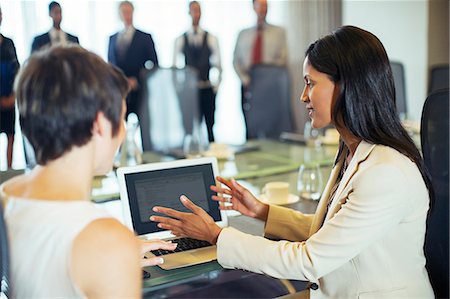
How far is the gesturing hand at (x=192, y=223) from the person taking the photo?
4.99 ft

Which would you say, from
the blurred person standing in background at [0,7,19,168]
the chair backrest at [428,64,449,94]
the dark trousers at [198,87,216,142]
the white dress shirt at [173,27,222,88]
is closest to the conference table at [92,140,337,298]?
the blurred person standing in background at [0,7,19,168]

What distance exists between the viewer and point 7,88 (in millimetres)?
3348

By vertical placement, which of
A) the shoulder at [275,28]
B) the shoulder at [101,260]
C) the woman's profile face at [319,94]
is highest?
the shoulder at [275,28]

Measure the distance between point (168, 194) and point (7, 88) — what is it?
2.07m

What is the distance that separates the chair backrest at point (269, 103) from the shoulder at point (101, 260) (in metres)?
2.95

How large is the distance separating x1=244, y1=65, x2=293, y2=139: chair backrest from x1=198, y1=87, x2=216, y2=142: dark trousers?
4.68 ft

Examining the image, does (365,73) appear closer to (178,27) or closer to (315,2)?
(178,27)

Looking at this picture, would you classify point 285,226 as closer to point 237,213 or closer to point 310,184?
point 237,213

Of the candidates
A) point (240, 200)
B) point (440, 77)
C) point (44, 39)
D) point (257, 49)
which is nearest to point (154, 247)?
point (240, 200)

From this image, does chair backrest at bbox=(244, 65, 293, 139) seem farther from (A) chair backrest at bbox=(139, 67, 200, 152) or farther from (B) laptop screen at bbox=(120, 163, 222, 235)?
(B) laptop screen at bbox=(120, 163, 222, 235)

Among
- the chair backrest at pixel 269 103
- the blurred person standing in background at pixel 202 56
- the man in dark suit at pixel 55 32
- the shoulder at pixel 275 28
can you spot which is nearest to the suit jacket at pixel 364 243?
the chair backrest at pixel 269 103

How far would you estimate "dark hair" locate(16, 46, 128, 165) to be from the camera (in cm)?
93

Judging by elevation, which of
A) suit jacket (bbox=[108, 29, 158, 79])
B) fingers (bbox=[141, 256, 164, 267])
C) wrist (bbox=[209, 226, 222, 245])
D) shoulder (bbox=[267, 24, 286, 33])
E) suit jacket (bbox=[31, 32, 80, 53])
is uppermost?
shoulder (bbox=[267, 24, 286, 33])

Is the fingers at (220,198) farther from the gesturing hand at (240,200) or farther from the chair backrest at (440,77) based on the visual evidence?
the chair backrest at (440,77)
